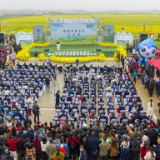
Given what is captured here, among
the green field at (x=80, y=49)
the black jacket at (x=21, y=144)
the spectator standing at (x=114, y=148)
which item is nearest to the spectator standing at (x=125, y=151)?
the spectator standing at (x=114, y=148)

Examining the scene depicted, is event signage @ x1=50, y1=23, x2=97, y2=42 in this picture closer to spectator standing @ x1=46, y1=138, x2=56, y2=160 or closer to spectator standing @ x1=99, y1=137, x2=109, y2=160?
spectator standing @ x1=99, y1=137, x2=109, y2=160

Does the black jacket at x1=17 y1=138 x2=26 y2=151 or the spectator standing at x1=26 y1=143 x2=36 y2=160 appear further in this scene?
the black jacket at x1=17 y1=138 x2=26 y2=151

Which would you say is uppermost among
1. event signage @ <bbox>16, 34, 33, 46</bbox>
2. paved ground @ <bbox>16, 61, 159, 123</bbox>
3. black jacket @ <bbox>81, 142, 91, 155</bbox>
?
event signage @ <bbox>16, 34, 33, 46</bbox>

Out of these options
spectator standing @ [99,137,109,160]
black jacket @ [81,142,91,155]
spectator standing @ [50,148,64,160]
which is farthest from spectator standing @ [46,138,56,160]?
spectator standing @ [99,137,109,160]

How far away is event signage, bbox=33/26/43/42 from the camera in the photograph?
39344 mm

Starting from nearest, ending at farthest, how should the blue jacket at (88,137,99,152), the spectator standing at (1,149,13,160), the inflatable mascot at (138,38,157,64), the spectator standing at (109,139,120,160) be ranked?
the spectator standing at (1,149,13,160) < the spectator standing at (109,139,120,160) < the blue jacket at (88,137,99,152) < the inflatable mascot at (138,38,157,64)

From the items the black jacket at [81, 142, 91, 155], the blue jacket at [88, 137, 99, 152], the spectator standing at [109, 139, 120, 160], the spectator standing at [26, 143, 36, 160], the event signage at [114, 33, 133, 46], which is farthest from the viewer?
the event signage at [114, 33, 133, 46]

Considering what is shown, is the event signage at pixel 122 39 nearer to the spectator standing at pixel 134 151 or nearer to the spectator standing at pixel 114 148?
the spectator standing at pixel 114 148

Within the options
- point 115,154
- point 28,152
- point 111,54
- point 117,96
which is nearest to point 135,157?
point 115,154

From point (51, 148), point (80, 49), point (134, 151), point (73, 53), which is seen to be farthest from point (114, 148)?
point (80, 49)

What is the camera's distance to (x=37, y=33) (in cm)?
3950

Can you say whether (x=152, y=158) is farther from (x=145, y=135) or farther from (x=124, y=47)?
(x=124, y=47)

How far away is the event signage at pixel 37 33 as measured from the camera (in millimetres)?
39344

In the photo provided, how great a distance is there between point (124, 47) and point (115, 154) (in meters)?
29.3
